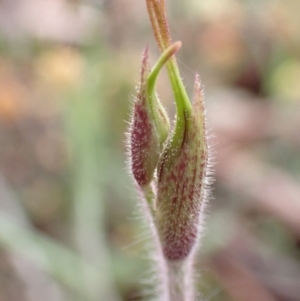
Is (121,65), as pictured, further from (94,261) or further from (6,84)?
(94,261)

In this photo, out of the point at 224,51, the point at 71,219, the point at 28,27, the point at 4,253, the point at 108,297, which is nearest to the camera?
the point at 108,297

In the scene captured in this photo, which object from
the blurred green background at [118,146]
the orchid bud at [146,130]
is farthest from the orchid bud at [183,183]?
the blurred green background at [118,146]

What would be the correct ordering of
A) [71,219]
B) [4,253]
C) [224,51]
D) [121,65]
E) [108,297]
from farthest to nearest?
[224,51]
[121,65]
[71,219]
[4,253]
[108,297]

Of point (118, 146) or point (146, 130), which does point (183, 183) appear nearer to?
point (146, 130)

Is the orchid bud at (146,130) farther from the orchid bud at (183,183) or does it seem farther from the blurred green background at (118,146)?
the blurred green background at (118,146)

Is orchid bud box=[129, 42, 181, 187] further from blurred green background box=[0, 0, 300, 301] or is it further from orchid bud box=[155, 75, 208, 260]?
blurred green background box=[0, 0, 300, 301]

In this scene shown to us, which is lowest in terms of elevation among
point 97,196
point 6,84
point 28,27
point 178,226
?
point 97,196

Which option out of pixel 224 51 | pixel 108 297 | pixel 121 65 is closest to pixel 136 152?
pixel 108 297

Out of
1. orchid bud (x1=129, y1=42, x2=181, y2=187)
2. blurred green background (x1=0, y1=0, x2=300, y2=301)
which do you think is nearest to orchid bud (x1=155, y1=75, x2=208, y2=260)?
orchid bud (x1=129, y1=42, x2=181, y2=187)
